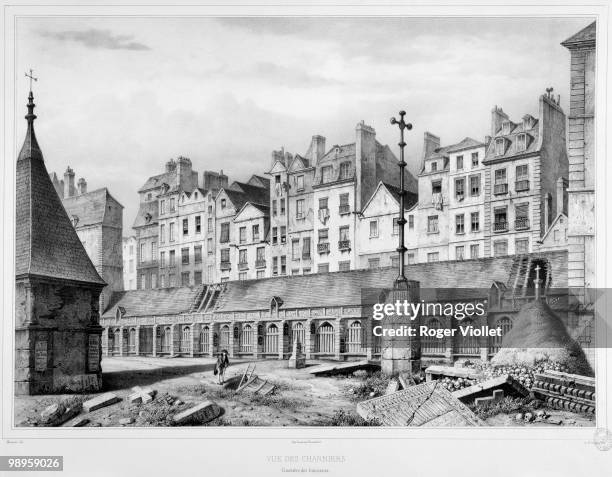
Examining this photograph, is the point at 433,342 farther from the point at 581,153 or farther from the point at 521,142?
the point at 581,153

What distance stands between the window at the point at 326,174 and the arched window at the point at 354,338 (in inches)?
55.1

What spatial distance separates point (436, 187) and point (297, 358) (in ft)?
6.80

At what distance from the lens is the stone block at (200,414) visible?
25.6ft

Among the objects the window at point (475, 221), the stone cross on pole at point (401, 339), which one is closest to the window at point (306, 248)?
the stone cross on pole at point (401, 339)

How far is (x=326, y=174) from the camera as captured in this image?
8.41 meters

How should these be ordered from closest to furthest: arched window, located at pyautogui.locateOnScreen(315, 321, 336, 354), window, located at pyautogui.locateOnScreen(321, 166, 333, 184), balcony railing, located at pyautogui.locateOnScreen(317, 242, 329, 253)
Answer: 1. arched window, located at pyautogui.locateOnScreen(315, 321, 336, 354)
2. window, located at pyautogui.locateOnScreen(321, 166, 333, 184)
3. balcony railing, located at pyautogui.locateOnScreen(317, 242, 329, 253)

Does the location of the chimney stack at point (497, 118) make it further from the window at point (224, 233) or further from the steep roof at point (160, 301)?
the steep roof at point (160, 301)

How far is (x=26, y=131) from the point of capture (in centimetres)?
803

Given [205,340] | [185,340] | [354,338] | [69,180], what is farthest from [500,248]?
[69,180]

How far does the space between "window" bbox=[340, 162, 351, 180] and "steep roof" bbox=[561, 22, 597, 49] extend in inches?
88.1

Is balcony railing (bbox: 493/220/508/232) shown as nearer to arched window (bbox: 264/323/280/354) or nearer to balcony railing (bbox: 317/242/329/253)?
balcony railing (bbox: 317/242/329/253)

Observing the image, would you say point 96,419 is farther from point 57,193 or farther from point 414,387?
point 414,387

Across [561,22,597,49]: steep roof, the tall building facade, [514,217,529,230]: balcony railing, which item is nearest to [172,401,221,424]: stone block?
[514,217,529,230]: balcony railing

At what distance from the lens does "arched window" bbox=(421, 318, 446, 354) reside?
783 centimetres
